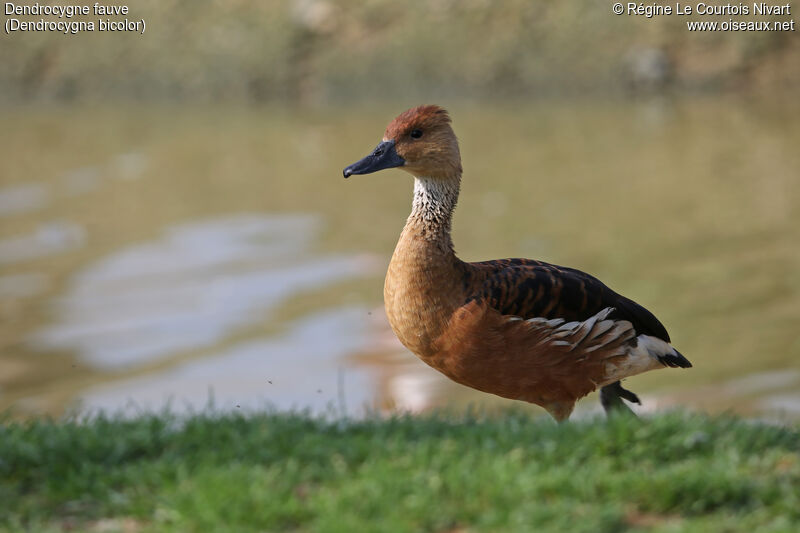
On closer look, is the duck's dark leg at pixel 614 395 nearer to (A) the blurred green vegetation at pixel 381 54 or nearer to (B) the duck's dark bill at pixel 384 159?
(B) the duck's dark bill at pixel 384 159

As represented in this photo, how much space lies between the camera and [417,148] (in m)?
6.52

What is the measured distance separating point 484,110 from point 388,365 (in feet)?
42.4

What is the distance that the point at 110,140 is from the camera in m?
22.9

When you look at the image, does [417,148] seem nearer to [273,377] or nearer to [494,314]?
[494,314]

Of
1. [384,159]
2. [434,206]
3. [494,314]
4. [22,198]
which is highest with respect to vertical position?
[22,198]

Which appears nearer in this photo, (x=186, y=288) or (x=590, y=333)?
(x=590, y=333)

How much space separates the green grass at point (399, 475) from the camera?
167 inches

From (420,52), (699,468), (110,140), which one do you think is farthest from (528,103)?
(699,468)

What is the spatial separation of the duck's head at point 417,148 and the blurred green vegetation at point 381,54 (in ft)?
58.2

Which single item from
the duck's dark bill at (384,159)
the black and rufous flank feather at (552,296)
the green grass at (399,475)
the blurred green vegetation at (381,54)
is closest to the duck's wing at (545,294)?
the black and rufous flank feather at (552,296)

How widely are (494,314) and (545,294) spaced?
389 mm

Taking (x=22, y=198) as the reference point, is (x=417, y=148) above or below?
below

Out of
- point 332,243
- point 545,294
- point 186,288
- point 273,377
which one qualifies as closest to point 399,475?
point 545,294

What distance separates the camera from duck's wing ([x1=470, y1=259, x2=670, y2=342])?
20.0 ft
